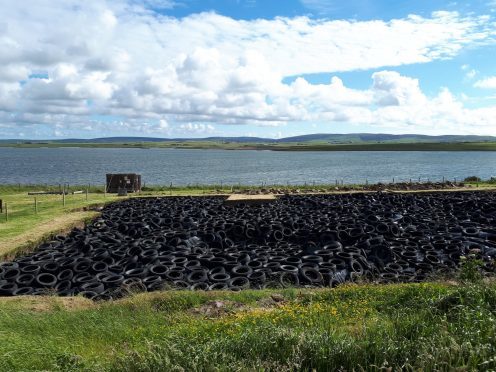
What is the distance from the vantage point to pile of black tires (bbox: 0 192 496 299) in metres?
15.1

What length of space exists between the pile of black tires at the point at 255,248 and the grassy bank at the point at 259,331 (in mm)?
2769

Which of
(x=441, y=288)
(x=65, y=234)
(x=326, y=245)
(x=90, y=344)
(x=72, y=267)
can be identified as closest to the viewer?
(x=90, y=344)

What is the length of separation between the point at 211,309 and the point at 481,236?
14732 mm

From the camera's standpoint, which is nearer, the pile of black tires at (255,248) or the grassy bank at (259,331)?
the grassy bank at (259,331)

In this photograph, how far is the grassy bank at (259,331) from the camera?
6.05 metres

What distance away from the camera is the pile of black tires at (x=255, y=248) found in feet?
49.6

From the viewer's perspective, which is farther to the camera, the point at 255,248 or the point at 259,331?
the point at 255,248

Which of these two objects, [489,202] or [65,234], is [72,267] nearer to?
[65,234]

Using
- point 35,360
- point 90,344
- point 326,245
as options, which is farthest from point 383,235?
point 35,360

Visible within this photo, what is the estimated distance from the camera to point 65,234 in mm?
23766

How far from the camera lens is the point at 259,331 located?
23.4 feet

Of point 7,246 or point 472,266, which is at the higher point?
point 472,266

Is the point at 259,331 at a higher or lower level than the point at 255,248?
higher

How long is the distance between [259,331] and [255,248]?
42.6 feet
